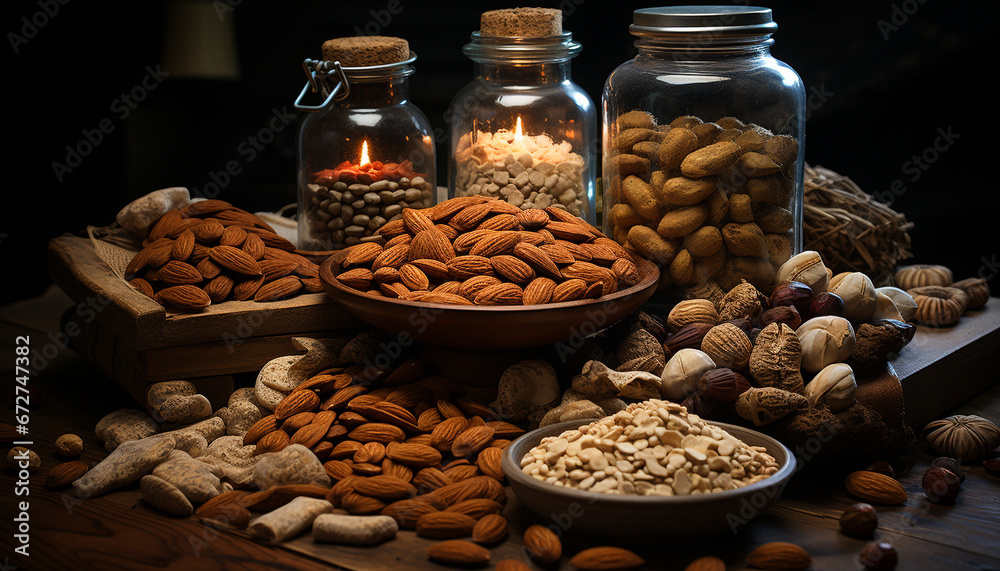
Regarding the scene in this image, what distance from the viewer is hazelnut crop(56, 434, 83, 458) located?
1.27m

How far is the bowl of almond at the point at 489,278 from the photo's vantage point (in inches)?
48.7

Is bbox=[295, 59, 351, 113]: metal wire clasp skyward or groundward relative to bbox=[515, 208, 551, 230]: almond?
skyward

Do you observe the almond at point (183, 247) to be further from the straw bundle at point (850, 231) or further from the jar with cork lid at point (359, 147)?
the straw bundle at point (850, 231)

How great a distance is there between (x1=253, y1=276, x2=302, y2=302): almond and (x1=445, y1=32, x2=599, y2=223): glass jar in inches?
14.8

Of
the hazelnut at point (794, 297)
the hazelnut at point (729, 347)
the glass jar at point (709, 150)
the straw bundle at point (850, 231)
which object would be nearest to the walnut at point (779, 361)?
the hazelnut at point (729, 347)

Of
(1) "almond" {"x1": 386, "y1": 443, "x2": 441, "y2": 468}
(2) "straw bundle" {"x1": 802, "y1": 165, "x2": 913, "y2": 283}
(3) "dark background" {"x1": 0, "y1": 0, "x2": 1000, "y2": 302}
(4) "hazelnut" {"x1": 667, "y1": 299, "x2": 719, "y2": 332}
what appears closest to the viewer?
(1) "almond" {"x1": 386, "y1": 443, "x2": 441, "y2": 468}

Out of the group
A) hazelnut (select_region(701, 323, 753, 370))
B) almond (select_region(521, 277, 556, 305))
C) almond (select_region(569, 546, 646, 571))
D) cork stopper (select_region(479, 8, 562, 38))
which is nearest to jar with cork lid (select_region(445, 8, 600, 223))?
cork stopper (select_region(479, 8, 562, 38))

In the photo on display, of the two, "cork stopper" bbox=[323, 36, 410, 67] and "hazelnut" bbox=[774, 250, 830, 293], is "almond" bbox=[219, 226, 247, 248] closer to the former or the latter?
"cork stopper" bbox=[323, 36, 410, 67]

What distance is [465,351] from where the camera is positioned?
1352 millimetres

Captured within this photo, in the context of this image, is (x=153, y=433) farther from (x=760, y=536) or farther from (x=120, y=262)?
(x=760, y=536)

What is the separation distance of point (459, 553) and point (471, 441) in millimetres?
247

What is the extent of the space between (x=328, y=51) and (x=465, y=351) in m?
0.67

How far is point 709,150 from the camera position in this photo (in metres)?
1.39

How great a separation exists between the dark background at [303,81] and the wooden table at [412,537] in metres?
1.24
